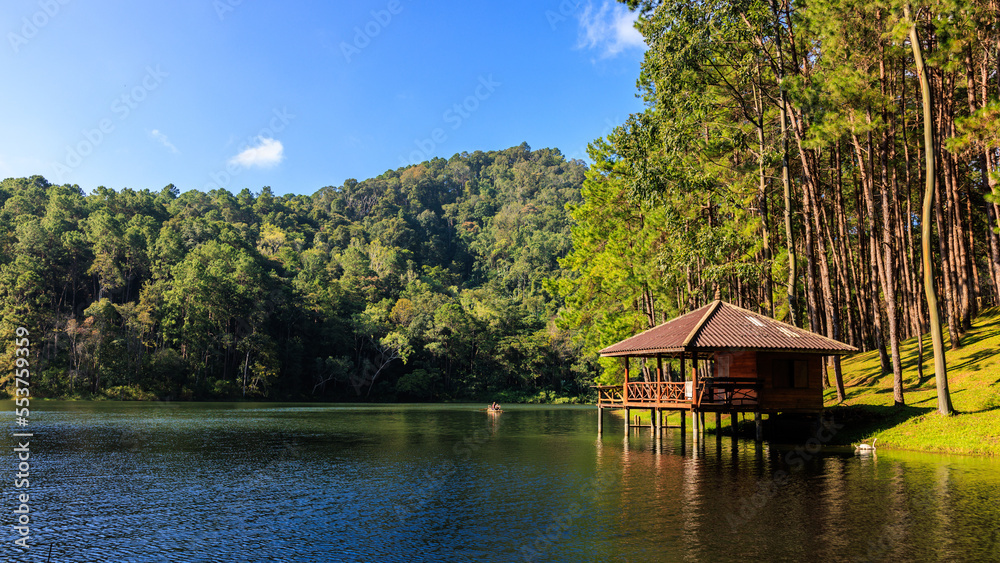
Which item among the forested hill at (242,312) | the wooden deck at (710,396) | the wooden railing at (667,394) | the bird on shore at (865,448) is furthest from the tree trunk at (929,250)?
the forested hill at (242,312)

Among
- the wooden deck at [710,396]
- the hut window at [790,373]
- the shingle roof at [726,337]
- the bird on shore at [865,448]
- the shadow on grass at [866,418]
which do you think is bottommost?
the bird on shore at [865,448]

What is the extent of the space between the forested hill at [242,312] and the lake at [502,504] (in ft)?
178

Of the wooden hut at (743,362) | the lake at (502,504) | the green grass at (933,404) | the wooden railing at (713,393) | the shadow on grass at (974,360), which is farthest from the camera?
the shadow on grass at (974,360)

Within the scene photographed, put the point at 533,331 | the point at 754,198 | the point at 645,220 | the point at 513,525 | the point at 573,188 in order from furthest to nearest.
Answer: the point at 573,188
the point at 533,331
the point at 645,220
the point at 754,198
the point at 513,525

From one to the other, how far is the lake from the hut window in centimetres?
291

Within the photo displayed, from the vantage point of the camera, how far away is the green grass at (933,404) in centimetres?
1906

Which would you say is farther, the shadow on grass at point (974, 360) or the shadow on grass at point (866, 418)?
the shadow on grass at point (974, 360)

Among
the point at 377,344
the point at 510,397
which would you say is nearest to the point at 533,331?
the point at 510,397

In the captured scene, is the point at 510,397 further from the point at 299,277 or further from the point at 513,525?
the point at 513,525

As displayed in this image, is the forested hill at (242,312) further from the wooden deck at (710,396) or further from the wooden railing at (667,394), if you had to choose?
the wooden deck at (710,396)

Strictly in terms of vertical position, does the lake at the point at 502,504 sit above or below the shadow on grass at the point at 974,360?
below

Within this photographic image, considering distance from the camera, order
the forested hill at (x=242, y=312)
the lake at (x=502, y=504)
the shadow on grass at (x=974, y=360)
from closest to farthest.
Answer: the lake at (x=502, y=504) < the shadow on grass at (x=974, y=360) < the forested hill at (x=242, y=312)

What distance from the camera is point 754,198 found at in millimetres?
31000

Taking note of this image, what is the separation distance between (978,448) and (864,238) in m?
21.4
